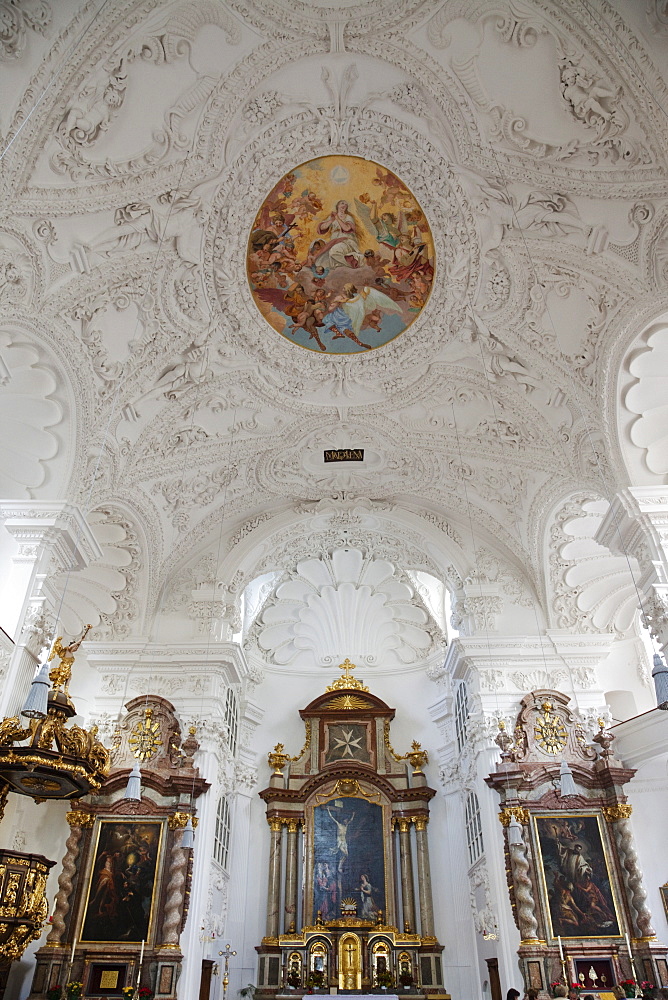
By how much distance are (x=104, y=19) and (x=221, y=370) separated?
6.06m

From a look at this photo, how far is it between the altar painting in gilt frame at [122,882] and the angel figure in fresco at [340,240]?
11.8 m

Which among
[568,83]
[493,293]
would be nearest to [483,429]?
[493,293]

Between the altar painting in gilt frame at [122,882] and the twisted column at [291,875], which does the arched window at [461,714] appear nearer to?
the twisted column at [291,875]

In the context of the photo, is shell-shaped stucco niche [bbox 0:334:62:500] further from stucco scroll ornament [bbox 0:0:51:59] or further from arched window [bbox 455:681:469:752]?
arched window [bbox 455:681:469:752]

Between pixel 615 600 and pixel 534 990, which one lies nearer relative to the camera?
pixel 534 990

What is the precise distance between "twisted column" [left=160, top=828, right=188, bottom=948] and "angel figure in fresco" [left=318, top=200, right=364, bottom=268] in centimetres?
1166

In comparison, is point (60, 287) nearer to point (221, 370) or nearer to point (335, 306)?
point (221, 370)

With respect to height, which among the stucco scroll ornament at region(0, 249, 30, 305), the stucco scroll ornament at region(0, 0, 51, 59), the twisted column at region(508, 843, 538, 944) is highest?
the stucco scroll ornament at region(0, 0, 51, 59)

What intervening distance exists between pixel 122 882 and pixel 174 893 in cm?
112

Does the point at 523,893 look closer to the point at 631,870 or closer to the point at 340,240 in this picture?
the point at 631,870

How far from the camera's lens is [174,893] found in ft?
45.3

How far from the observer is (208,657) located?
54.6 ft

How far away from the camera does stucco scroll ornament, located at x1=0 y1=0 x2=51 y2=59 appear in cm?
858

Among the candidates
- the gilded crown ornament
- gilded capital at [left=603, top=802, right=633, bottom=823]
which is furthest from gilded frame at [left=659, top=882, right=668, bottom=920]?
the gilded crown ornament
